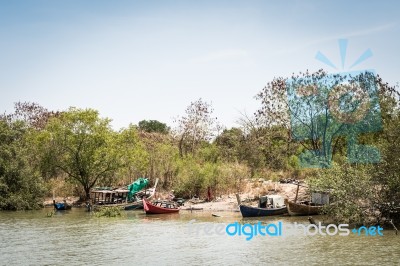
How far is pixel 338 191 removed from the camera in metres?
22.8

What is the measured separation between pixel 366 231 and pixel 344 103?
18776 mm

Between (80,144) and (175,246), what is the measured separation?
2172 cm

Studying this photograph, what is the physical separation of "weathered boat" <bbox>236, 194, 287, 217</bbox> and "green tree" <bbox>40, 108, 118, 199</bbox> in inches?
603

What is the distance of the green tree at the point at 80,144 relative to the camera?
3975cm

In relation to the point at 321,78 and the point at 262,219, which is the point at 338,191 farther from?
the point at 321,78

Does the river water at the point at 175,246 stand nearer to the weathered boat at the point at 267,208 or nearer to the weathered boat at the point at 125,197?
the weathered boat at the point at 267,208

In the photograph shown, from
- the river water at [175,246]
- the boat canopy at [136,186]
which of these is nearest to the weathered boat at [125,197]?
the boat canopy at [136,186]

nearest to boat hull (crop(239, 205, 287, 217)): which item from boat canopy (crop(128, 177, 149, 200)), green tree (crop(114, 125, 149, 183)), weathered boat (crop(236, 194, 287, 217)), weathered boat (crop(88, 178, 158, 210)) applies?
weathered boat (crop(236, 194, 287, 217))

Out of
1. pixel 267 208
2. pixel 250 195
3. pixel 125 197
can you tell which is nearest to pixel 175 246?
pixel 267 208

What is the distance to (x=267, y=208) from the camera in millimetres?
29141

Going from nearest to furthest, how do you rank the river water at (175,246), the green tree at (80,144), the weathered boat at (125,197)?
1. the river water at (175,246)
2. the weathered boat at (125,197)
3. the green tree at (80,144)

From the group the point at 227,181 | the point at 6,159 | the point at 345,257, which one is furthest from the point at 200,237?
the point at 6,159

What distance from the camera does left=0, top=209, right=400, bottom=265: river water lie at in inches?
→ 680

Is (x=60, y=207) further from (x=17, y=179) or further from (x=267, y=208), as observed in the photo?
(x=267, y=208)
